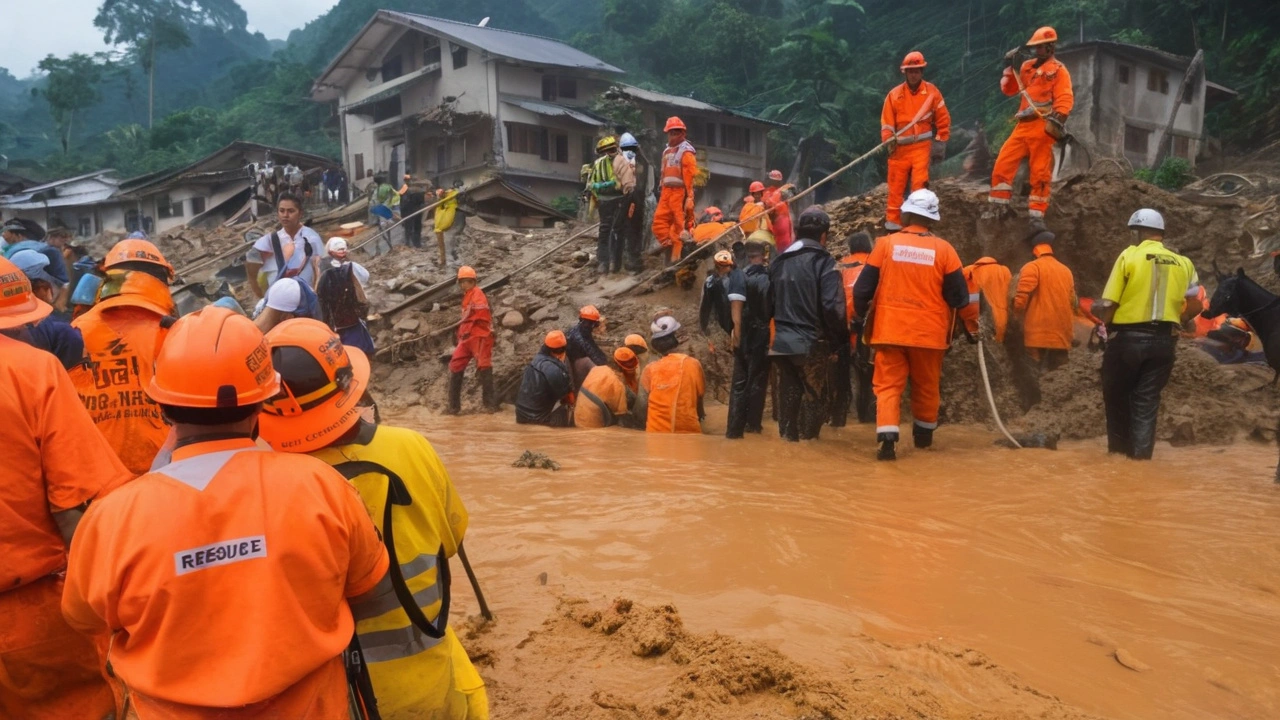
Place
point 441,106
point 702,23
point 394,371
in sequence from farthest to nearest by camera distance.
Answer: point 702,23 < point 441,106 < point 394,371

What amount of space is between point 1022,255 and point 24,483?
31.7 feet

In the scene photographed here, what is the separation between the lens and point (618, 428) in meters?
9.12

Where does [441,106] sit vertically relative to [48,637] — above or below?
above

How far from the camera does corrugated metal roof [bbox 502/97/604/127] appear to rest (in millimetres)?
27719

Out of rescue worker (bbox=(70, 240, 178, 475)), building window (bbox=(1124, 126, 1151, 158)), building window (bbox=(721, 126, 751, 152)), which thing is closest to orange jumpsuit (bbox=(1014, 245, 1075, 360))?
rescue worker (bbox=(70, 240, 178, 475))

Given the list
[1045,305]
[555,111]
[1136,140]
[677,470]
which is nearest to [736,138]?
[555,111]

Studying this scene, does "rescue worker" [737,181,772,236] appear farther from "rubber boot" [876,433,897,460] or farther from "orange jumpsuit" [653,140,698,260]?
"rubber boot" [876,433,897,460]

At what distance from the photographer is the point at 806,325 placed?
7.27 m

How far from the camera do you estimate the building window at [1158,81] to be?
2366 cm

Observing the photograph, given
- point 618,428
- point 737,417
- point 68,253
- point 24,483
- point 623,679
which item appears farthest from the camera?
point 68,253

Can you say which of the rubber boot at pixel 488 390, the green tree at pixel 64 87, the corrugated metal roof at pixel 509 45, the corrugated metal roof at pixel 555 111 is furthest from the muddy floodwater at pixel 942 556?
the green tree at pixel 64 87

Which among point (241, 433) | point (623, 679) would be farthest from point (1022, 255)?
point (241, 433)

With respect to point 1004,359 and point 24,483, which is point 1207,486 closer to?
point 1004,359

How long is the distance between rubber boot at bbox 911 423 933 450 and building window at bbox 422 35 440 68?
1074 inches
